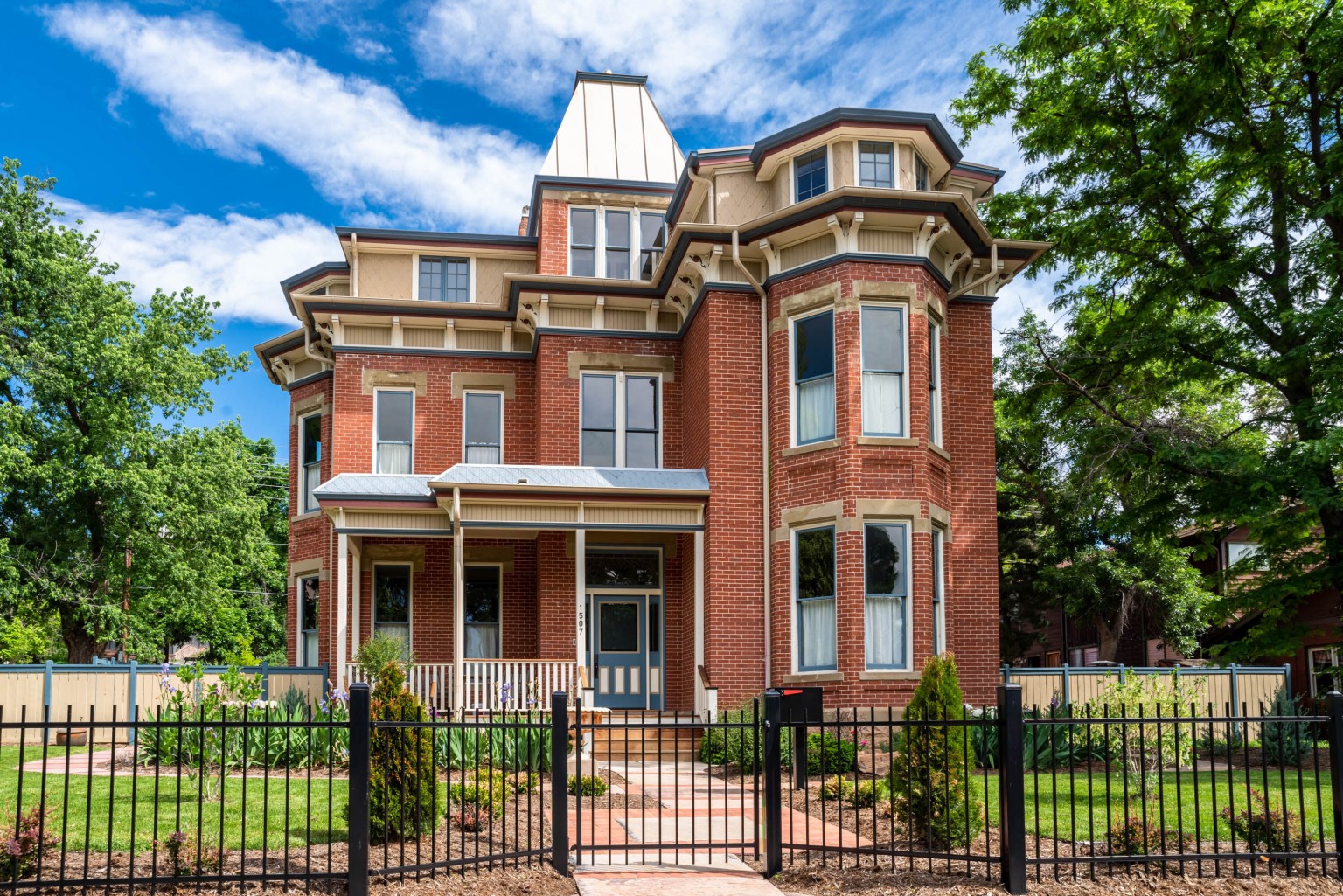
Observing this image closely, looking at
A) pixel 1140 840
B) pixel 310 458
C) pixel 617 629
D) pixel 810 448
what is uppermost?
pixel 310 458

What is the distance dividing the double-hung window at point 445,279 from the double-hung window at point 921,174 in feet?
32.5

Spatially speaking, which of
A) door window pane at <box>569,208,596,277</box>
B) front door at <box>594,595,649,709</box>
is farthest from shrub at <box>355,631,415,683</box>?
door window pane at <box>569,208,596,277</box>

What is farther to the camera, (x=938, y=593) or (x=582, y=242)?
(x=582, y=242)

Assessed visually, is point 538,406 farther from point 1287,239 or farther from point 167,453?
point 167,453

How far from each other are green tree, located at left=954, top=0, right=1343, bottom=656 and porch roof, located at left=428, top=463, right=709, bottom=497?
712 centimetres

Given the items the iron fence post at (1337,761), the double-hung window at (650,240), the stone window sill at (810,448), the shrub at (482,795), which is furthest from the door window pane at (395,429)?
the iron fence post at (1337,761)

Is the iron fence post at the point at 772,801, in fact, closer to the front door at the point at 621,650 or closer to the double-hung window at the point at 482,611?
the front door at the point at 621,650

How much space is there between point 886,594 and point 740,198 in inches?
297

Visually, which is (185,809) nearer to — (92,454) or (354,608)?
(354,608)

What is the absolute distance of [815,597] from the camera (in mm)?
19234

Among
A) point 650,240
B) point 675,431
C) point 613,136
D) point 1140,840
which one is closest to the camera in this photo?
point 1140,840

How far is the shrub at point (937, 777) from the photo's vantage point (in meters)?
10.4

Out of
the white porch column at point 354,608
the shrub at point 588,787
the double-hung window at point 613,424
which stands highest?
the double-hung window at point 613,424

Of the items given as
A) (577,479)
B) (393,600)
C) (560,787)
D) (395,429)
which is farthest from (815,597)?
(560,787)
